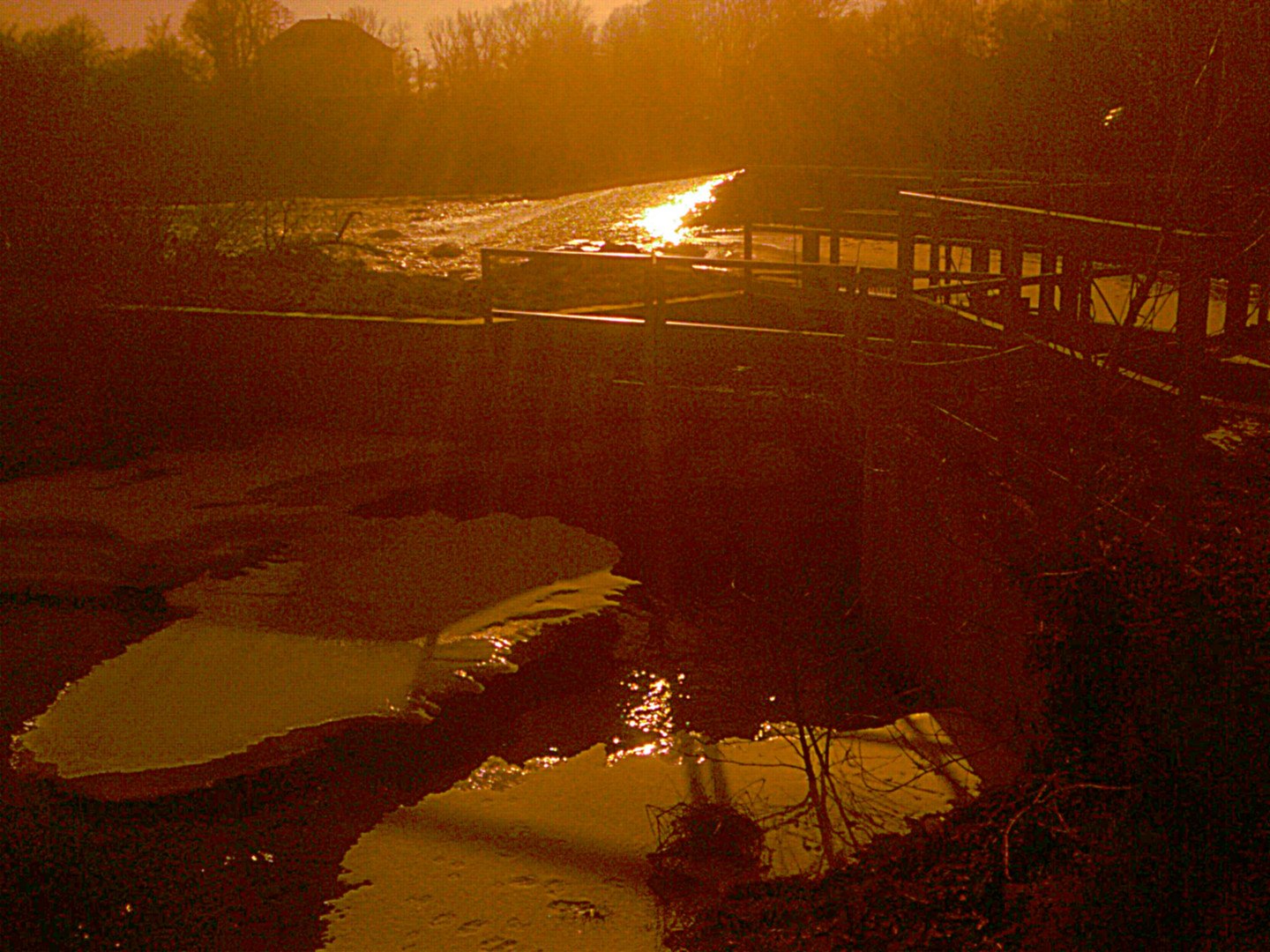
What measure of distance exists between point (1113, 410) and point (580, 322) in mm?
5290

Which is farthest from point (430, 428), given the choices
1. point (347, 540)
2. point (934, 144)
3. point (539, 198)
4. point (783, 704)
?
point (539, 198)

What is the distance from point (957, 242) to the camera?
8.83 m

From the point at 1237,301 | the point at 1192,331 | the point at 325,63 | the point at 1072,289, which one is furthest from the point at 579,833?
the point at 325,63

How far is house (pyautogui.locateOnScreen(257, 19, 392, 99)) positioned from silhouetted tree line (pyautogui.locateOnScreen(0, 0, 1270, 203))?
2.89ft

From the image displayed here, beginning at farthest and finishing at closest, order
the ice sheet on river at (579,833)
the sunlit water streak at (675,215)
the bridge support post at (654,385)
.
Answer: the sunlit water streak at (675,215)
the bridge support post at (654,385)
the ice sheet on river at (579,833)

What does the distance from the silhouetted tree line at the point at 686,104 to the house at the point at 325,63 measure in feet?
2.89

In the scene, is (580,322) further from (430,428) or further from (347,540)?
(347,540)

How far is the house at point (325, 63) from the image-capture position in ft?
126

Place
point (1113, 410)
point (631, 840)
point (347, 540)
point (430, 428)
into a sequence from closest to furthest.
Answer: point (631, 840)
point (1113, 410)
point (347, 540)
point (430, 428)

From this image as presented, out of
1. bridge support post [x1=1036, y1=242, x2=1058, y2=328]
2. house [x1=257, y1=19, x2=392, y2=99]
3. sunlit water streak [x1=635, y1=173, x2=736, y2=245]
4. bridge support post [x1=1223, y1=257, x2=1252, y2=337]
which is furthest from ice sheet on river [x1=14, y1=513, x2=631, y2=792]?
house [x1=257, y1=19, x2=392, y2=99]

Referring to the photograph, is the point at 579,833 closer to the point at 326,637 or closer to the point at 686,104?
the point at 326,637

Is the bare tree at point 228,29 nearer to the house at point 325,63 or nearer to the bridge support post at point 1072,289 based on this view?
the house at point 325,63

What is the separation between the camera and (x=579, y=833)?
15.5ft

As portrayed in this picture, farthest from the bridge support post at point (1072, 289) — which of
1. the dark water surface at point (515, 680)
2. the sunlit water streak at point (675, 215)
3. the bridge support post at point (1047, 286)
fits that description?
the sunlit water streak at point (675, 215)
